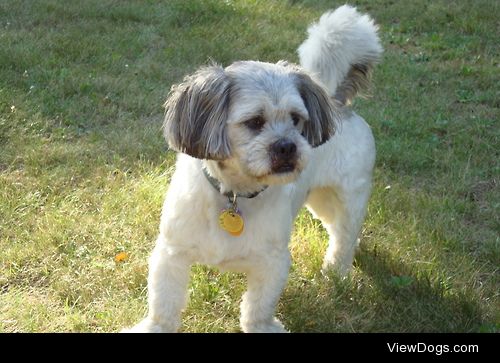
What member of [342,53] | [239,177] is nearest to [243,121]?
[239,177]

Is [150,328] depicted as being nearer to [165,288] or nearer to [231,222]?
[165,288]

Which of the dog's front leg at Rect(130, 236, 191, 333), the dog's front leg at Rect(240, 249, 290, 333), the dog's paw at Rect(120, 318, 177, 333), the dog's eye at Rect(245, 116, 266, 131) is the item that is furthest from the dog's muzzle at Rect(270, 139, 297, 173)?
the dog's paw at Rect(120, 318, 177, 333)

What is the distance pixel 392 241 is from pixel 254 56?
3.80 meters

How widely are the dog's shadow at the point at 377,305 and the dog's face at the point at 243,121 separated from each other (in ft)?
3.27

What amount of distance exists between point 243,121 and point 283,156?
0.83ft

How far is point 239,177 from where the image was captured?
3479 mm

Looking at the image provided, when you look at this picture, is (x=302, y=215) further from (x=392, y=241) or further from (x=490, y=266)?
(x=490, y=266)

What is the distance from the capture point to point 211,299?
4043 mm

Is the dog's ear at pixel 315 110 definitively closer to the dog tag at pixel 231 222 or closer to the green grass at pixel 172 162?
the dog tag at pixel 231 222

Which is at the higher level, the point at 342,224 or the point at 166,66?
the point at 342,224

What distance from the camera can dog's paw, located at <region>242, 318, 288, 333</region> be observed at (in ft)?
12.0

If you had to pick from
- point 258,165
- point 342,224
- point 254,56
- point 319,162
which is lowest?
point 254,56

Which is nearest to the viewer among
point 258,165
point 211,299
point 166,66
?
point 258,165
